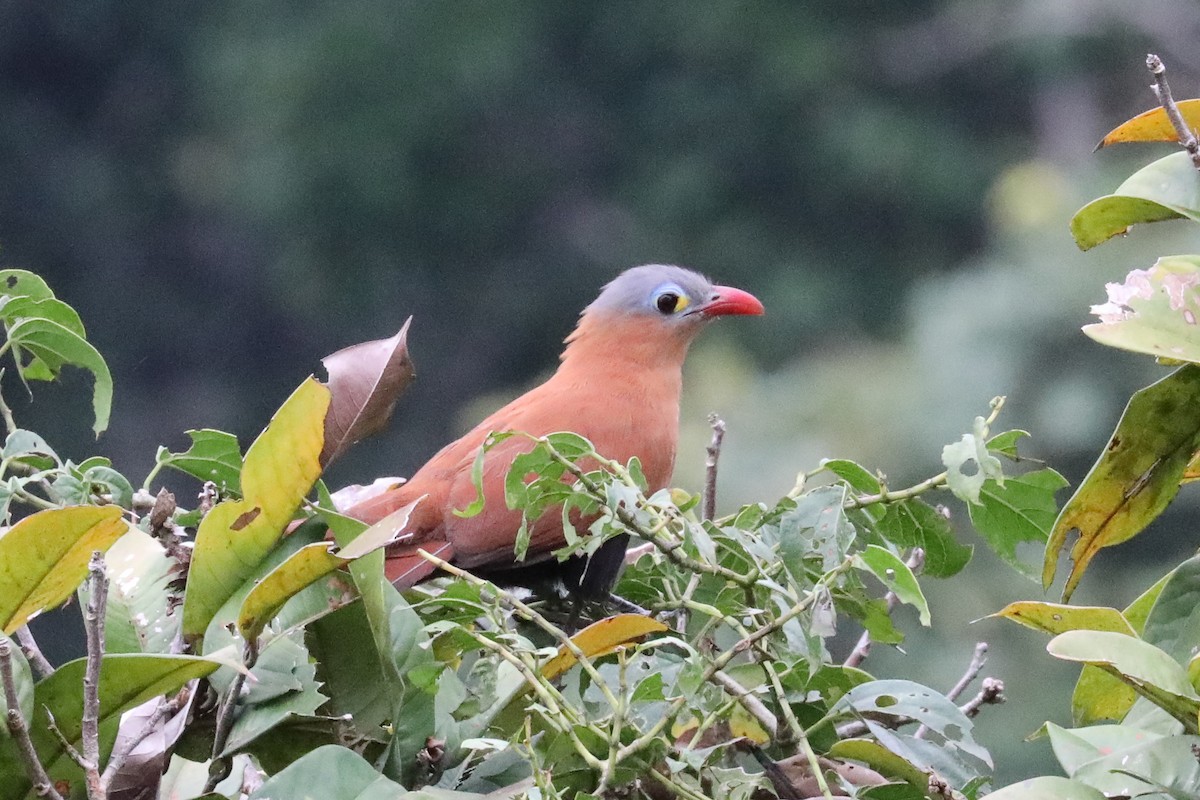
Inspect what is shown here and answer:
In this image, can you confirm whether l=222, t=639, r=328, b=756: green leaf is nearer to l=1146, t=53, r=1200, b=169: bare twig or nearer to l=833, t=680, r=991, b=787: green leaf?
l=833, t=680, r=991, b=787: green leaf

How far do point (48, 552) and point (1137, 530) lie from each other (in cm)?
99

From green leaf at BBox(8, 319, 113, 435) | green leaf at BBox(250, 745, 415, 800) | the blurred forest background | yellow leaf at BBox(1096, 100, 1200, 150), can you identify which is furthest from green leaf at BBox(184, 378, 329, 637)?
the blurred forest background

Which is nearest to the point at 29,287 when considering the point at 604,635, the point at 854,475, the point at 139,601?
the point at 139,601

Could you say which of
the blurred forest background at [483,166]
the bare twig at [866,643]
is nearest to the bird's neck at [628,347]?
the bare twig at [866,643]

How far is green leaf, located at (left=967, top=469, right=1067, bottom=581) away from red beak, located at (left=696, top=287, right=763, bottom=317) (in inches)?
89.1

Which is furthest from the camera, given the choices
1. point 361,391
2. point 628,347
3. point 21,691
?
point 628,347

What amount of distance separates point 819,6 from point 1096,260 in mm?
9671

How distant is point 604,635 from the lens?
141cm

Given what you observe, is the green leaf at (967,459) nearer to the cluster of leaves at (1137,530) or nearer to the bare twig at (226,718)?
the cluster of leaves at (1137,530)

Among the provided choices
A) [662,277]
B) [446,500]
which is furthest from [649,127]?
[446,500]

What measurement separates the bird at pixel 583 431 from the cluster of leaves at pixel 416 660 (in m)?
0.58

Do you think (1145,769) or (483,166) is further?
(483,166)

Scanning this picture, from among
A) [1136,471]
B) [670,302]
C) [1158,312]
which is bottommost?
[670,302]

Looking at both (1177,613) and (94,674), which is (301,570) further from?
(1177,613)
